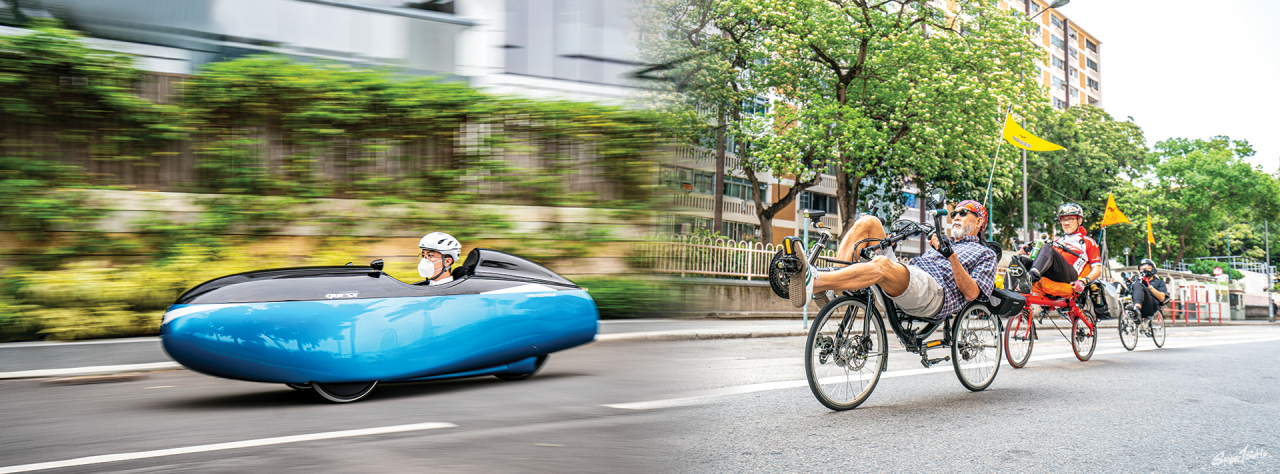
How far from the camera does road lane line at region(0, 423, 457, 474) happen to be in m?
3.04

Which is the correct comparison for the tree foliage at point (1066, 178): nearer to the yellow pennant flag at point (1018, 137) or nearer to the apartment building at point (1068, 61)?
the yellow pennant flag at point (1018, 137)

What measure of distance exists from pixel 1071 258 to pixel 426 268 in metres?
6.91

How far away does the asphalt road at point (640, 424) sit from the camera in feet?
6.63

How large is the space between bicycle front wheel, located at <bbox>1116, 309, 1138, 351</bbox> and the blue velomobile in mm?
8640

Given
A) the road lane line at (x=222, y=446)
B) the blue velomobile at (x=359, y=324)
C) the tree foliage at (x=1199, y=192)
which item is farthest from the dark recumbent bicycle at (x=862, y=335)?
the tree foliage at (x=1199, y=192)

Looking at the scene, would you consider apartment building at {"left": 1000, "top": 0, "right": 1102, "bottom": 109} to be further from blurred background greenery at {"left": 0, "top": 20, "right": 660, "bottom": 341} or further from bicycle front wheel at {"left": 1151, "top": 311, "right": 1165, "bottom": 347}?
blurred background greenery at {"left": 0, "top": 20, "right": 660, "bottom": 341}

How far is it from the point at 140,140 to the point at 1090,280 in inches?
365

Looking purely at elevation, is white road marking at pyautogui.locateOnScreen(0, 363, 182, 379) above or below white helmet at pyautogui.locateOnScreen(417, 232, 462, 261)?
below

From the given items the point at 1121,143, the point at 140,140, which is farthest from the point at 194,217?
the point at 1121,143

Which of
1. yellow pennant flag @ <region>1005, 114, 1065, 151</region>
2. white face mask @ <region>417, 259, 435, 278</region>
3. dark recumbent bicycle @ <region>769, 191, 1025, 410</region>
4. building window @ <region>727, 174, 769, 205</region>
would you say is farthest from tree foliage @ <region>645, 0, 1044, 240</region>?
white face mask @ <region>417, 259, 435, 278</region>

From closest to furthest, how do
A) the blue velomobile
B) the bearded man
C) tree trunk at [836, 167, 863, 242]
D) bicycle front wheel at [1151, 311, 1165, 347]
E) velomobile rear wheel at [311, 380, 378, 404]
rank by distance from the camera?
the blue velomobile
the bearded man
velomobile rear wheel at [311, 380, 378, 404]
bicycle front wheel at [1151, 311, 1165, 347]
tree trunk at [836, 167, 863, 242]

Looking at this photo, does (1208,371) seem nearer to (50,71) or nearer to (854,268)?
(854,268)

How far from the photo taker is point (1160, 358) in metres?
9.69

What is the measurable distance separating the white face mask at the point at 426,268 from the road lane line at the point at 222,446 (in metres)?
1.42
